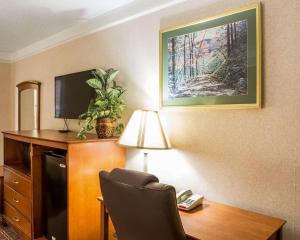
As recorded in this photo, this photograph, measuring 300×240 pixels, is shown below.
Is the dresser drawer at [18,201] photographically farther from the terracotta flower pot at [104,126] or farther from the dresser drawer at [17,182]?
the terracotta flower pot at [104,126]

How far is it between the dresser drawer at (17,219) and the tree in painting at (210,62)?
191cm

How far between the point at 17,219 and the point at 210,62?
2.51m

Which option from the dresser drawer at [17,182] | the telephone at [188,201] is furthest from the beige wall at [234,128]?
the dresser drawer at [17,182]

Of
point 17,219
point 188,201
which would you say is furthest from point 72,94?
point 188,201

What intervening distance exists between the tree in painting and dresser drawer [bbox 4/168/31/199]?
1.66 meters

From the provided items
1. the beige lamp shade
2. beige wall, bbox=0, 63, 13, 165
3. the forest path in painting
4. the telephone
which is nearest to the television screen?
the beige lamp shade

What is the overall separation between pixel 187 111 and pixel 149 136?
1.18 ft

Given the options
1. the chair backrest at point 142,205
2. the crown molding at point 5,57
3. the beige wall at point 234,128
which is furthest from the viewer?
the crown molding at point 5,57

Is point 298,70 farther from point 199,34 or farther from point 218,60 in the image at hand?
point 199,34

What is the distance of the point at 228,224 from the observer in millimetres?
1467

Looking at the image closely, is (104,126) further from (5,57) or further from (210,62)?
(5,57)

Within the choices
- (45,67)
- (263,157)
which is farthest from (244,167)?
(45,67)

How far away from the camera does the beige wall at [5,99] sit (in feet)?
15.0

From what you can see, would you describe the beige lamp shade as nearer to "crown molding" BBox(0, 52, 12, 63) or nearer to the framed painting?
the framed painting
